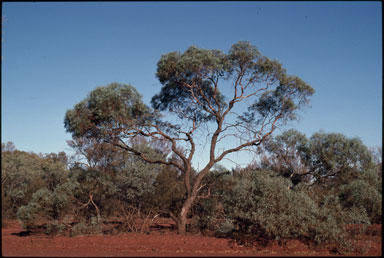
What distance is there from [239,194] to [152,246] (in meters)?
3.52

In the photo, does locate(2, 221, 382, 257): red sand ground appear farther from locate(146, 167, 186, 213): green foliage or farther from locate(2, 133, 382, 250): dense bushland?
locate(146, 167, 186, 213): green foliage

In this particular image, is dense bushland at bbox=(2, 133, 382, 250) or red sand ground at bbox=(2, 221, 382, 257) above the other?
dense bushland at bbox=(2, 133, 382, 250)

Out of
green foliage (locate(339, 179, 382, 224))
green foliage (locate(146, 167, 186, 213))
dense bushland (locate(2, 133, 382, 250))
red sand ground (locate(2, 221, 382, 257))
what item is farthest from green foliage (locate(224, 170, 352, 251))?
green foliage (locate(146, 167, 186, 213))

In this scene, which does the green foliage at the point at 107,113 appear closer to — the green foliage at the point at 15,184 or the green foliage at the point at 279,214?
the green foliage at the point at 15,184

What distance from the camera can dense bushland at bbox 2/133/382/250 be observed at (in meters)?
11.5

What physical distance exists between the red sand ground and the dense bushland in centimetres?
49

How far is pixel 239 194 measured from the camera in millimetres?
12359

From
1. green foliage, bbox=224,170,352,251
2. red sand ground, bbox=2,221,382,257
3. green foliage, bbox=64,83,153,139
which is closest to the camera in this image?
red sand ground, bbox=2,221,382,257

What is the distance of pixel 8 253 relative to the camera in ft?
28.8

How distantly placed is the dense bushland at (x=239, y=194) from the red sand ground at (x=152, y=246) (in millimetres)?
493

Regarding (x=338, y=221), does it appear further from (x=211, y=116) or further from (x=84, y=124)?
(x=84, y=124)

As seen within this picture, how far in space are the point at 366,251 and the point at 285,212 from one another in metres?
2.64

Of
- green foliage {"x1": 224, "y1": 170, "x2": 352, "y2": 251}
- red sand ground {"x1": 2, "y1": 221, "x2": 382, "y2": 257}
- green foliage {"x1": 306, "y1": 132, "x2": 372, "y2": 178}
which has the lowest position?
red sand ground {"x1": 2, "y1": 221, "x2": 382, "y2": 257}

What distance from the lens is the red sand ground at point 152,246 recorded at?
1023 centimetres
